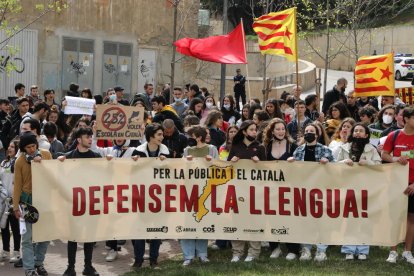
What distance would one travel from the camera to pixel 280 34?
13773 millimetres

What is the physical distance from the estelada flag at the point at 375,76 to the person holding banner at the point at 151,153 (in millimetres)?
5552

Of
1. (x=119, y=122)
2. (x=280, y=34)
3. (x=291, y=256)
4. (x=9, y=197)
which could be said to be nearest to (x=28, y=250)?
(x=9, y=197)

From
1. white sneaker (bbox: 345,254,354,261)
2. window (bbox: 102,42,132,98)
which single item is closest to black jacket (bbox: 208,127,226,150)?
white sneaker (bbox: 345,254,354,261)

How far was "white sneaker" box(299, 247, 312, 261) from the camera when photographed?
10289 mm

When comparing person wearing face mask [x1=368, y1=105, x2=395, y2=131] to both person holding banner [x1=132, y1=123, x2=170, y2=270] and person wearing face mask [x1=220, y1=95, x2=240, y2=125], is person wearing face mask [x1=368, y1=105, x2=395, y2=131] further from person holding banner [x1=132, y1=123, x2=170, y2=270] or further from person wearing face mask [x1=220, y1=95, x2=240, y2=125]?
person wearing face mask [x1=220, y1=95, x2=240, y2=125]

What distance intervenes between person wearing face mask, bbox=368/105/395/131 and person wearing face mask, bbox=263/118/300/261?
216 centimetres

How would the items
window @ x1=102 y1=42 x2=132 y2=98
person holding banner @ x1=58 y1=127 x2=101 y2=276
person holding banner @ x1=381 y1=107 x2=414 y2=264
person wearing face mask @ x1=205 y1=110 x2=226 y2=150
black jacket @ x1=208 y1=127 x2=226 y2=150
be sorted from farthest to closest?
1. window @ x1=102 y1=42 x2=132 y2=98
2. black jacket @ x1=208 y1=127 x2=226 y2=150
3. person wearing face mask @ x1=205 y1=110 x2=226 y2=150
4. person holding banner @ x1=381 y1=107 x2=414 y2=264
5. person holding banner @ x1=58 y1=127 x2=101 y2=276

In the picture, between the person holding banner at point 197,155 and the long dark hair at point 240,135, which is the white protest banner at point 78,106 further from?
the long dark hair at point 240,135

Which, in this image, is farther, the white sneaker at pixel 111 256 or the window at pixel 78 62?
the window at pixel 78 62

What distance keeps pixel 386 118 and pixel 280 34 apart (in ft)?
8.75

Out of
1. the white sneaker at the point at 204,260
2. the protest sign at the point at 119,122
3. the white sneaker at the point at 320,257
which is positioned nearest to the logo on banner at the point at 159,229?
the white sneaker at the point at 204,260

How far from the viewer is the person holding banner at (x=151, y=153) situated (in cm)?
1036

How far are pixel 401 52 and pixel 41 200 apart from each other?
49459 mm

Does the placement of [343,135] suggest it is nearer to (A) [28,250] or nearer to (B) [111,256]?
(B) [111,256]
